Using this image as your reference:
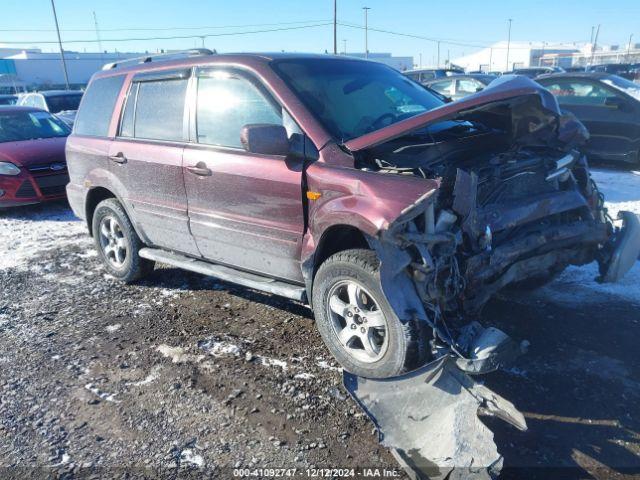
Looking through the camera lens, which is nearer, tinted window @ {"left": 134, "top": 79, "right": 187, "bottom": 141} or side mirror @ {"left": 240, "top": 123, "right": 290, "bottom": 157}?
side mirror @ {"left": 240, "top": 123, "right": 290, "bottom": 157}

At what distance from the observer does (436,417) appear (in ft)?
8.79

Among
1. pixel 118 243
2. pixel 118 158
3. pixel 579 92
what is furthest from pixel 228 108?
pixel 579 92

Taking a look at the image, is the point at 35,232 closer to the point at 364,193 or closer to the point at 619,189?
the point at 364,193

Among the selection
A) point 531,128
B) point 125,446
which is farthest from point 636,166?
point 125,446

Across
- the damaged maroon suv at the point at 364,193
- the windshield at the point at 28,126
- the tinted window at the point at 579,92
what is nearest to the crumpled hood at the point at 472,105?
the damaged maroon suv at the point at 364,193

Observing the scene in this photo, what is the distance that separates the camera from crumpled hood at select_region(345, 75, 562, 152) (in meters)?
3.04

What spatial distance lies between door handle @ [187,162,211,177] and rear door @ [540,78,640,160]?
6538mm

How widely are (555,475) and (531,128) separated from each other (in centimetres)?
227

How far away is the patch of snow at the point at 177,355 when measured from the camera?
12.2ft

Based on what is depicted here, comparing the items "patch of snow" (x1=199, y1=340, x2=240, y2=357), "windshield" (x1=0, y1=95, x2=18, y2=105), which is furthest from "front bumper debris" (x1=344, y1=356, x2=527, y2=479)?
"windshield" (x1=0, y1=95, x2=18, y2=105)

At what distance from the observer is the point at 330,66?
409 cm

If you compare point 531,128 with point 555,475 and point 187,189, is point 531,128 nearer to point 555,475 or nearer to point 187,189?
point 555,475

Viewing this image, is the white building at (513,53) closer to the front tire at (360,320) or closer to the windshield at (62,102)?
the windshield at (62,102)

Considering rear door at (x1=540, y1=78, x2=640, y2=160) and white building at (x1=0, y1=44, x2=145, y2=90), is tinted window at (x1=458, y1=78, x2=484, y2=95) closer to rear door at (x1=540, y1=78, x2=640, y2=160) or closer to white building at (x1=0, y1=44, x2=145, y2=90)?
rear door at (x1=540, y1=78, x2=640, y2=160)
